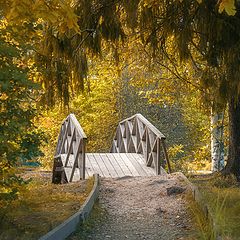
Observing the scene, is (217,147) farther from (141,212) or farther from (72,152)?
(141,212)

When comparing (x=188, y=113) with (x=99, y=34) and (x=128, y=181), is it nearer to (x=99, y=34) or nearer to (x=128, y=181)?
(x=128, y=181)

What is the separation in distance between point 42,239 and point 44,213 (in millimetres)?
1496

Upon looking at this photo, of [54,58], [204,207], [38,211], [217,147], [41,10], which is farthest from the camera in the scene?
[217,147]

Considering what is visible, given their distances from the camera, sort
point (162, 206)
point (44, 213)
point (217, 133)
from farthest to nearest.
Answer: point (217, 133), point (162, 206), point (44, 213)

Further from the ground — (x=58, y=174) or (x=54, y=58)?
(x=54, y=58)

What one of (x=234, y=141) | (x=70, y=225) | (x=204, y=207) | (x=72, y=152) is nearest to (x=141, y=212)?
(x=204, y=207)

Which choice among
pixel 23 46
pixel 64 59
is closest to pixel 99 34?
pixel 64 59

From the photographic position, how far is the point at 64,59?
23.4ft

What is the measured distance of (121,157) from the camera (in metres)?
12.0

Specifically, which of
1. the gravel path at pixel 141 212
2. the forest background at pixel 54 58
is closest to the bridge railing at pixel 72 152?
the gravel path at pixel 141 212

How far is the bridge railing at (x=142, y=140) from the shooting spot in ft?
32.2

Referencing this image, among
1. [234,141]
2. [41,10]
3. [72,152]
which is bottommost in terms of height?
[72,152]

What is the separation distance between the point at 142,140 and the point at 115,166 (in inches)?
45.1

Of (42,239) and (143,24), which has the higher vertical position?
(143,24)
